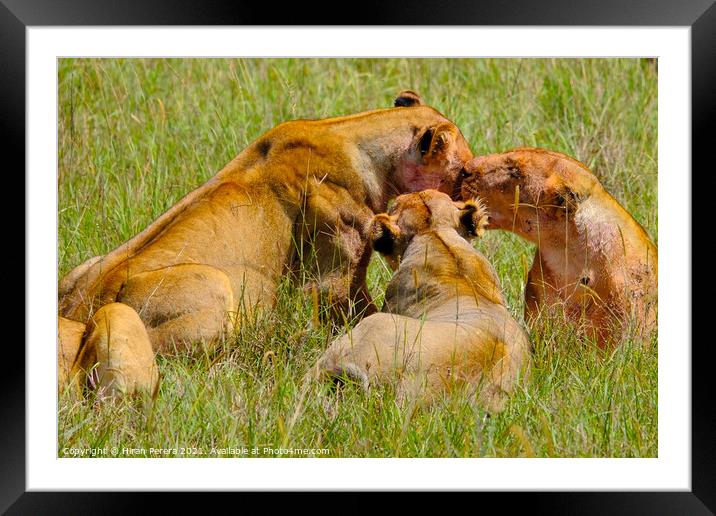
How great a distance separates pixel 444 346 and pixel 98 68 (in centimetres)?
497

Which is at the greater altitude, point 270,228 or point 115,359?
point 270,228

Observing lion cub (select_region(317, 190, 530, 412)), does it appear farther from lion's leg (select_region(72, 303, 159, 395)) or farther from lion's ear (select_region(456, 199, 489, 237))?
lion's leg (select_region(72, 303, 159, 395))

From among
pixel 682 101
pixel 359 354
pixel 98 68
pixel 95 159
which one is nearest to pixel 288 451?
pixel 359 354

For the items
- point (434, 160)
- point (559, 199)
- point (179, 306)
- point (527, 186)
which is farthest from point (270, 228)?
point (559, 199)

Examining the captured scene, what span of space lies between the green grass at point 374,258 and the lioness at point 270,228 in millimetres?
188

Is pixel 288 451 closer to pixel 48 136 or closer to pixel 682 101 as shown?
pixel 48 136

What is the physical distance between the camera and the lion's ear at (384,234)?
289 inches

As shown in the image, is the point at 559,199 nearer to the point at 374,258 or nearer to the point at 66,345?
the point at 374,258

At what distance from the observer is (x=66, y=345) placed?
6.32m

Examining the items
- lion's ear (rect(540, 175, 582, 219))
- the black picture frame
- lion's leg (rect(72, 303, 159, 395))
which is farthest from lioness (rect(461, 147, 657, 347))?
lion's leg (rect(72, 303, 159, 395))
